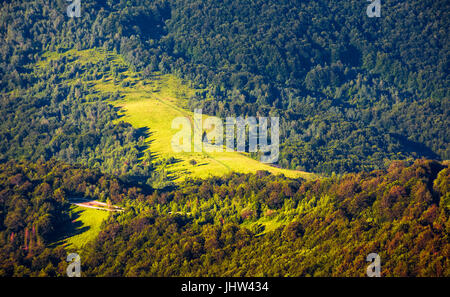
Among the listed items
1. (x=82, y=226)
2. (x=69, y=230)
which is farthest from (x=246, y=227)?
(x=69, y=230)

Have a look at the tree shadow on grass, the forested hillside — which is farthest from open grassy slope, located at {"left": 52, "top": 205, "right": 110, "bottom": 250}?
the forested hillside

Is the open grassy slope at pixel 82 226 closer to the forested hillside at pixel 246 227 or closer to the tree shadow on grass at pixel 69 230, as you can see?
the tree shadow on grass at pixel 69 230

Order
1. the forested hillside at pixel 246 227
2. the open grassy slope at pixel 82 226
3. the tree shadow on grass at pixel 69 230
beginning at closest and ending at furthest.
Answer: the forested hillside at pixel 246 227
the open grassy slope at pixel 82 226
the tree shadow on grass at pixel 69 230

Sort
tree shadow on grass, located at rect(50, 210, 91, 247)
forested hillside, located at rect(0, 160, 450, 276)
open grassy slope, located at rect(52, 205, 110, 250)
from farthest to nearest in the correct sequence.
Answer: tree shadow on grass, located at rect(50, 210, 91, 247)
open grassy slope, located at rect(52, 205, 110, 250)
forested hillside, located at rect(0, 160, 450, 276)

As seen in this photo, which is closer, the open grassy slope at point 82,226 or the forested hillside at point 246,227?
the forested hillside at point 246,227

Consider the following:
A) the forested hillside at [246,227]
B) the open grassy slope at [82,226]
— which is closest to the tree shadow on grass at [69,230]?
the open grassy slope at [82,226]

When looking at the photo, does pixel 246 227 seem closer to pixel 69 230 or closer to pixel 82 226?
pixel 82 226

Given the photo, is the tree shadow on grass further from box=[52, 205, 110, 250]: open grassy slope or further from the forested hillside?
the forested hillside
